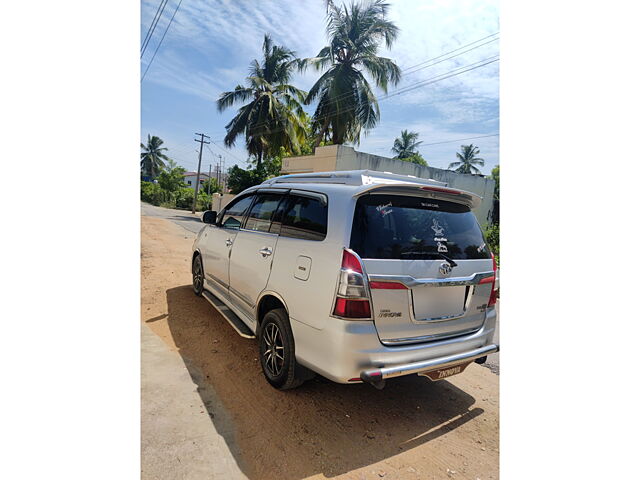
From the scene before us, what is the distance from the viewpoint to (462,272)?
244 cm

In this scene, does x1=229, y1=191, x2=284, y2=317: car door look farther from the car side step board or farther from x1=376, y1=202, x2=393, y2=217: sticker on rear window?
x1=376, y1=202, x2=393, y2=217: sticker on rear window

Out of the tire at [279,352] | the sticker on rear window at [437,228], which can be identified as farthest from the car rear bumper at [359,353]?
the sticker on rear window at [437,228]

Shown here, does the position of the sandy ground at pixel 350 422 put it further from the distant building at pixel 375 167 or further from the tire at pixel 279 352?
the distant building at pixel 375 167

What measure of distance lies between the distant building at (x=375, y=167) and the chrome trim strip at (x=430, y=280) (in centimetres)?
993

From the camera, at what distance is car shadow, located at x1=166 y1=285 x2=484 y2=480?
2068 millimetres

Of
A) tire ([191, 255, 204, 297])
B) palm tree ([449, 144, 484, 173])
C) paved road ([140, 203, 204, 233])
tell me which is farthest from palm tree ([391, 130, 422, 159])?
tire ([191, 255, 204, 297])

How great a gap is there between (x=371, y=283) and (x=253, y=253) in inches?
55.8

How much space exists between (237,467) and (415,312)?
53.7 inches

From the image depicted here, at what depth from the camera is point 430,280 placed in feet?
7.47

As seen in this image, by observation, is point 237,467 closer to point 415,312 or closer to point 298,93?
point 415,312

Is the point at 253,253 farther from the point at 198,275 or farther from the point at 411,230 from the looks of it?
the point at 198,275

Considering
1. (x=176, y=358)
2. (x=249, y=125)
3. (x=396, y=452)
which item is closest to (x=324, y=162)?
(x=249, y=125)

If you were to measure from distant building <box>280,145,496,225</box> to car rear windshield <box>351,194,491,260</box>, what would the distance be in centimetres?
984

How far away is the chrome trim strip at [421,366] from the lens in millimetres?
2082
